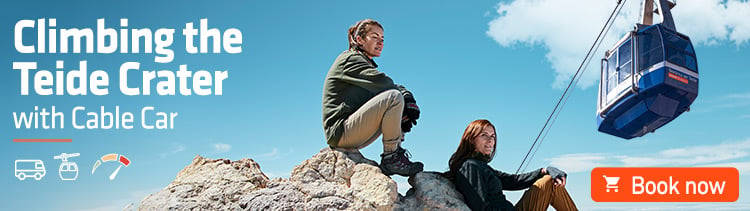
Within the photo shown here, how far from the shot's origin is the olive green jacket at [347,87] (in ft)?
14.6

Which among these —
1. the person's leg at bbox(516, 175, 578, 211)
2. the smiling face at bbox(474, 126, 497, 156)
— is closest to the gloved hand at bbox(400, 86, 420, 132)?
the smiling face at bbox(474, 126, 497, 156)

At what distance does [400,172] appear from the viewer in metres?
4.48

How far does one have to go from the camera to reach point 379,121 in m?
4.39

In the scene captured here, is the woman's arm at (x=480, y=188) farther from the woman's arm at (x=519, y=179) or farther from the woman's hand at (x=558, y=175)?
the woman's hand at (x=558, y=175)

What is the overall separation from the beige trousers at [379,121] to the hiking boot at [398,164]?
48 mm

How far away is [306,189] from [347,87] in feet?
2.73

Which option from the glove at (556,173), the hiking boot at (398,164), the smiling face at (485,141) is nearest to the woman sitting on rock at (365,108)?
the hiking boot at (398,164)

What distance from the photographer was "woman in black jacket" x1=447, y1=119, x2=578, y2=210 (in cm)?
439

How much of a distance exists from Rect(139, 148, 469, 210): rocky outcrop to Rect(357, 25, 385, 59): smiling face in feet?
2.74

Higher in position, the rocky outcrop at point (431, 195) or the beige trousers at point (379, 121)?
the beige trousers at point (379, 121)

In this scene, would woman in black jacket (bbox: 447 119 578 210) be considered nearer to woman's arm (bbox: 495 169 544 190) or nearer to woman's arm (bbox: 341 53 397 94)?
woman's arm (bbox: 495 169 544 190)

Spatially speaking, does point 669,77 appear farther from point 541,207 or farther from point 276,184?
point 276,184

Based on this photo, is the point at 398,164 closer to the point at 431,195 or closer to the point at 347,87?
the point at 431,195

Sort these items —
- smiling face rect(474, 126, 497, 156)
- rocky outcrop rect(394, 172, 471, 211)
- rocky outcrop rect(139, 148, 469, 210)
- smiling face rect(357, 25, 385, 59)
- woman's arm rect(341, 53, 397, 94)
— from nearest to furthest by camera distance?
rocky outcrop rect(139, 148, 469, 210), rocky outcrop rect(394, 172, 471, 211), woman's arm rect(341, 53, 397, 94), smiling face rect(474, 126, 497, 156), smiling face rect(357, 25, 385, 59)
